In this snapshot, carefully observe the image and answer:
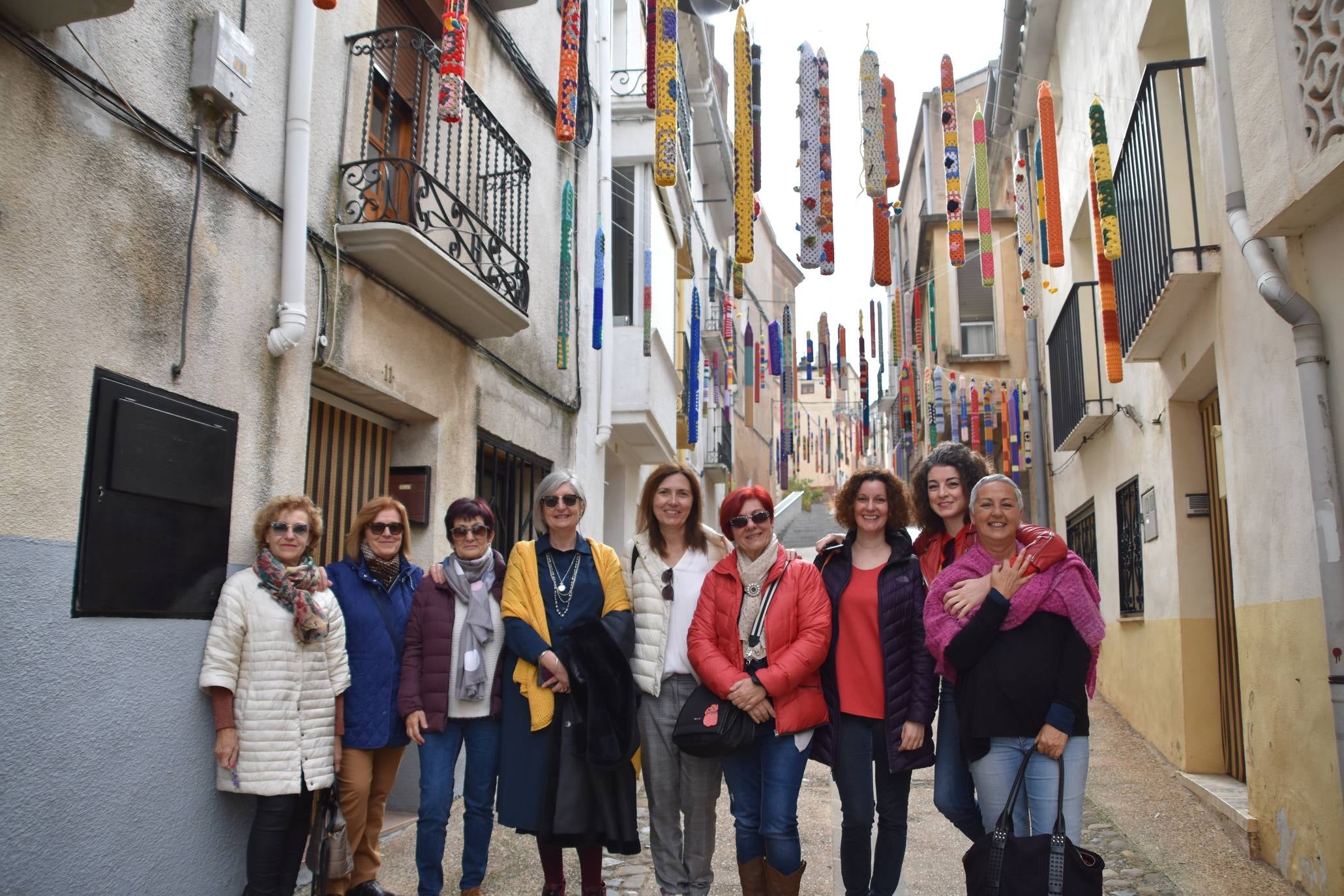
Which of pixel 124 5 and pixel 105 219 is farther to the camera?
pixel 105 219

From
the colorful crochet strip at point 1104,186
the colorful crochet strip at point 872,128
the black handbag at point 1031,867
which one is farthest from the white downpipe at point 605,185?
the black handbag at point 1031,867

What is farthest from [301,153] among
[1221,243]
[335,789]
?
[1221,243]

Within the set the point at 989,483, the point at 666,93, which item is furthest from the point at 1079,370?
the point at 989,483

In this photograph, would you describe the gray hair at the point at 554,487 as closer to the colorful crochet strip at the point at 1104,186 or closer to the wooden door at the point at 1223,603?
the colorful crochet strip at the point at 1104,186

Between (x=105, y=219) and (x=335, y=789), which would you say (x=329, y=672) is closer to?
(x=335, y=789)

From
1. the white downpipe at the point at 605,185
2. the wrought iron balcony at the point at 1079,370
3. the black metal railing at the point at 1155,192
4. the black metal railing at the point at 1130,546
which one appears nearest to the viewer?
the black metal railing at the point at 1155,192

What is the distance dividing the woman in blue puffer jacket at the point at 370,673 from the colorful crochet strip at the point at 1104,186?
519cm

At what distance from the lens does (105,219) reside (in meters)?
4.02

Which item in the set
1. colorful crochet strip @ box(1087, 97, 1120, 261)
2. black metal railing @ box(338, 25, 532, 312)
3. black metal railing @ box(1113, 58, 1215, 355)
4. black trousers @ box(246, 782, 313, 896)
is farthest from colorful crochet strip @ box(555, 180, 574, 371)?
black trousers @ box(246, 782, 313, 896)

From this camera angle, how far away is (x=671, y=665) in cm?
431

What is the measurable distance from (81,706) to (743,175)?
5.14m

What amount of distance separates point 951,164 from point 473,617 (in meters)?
5.39

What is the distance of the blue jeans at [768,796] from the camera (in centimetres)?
407

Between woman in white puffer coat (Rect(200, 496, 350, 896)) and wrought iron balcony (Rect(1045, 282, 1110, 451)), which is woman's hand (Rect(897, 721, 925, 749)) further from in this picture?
wrought iron balcony (Rect(1045, 282, 1110, 451))
